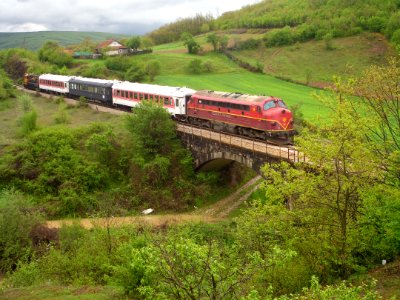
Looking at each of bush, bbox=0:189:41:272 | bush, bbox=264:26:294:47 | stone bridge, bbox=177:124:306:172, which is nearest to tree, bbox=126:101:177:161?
stone bridge, bbox=177:124:306:172

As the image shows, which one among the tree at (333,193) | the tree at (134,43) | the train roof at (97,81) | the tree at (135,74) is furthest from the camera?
the tree at (134,43)

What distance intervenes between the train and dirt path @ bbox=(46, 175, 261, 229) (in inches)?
251

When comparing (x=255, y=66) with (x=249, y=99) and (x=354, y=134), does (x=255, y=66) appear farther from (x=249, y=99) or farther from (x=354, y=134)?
(x=354, y=134)

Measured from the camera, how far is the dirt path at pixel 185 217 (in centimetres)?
3234

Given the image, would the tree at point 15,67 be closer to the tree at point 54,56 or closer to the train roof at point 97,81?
the tree at point 54,56

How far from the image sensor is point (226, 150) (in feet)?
113

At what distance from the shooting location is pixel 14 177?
3809cm

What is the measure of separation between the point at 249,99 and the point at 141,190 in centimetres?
1302

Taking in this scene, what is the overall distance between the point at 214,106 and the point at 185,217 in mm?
10718

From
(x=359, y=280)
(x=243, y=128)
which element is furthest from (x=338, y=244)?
(x=243, y=128)

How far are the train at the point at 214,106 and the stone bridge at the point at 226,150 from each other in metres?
1.28

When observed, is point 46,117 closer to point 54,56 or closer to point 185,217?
point 185,217

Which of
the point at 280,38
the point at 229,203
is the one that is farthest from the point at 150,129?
the point at 280,38

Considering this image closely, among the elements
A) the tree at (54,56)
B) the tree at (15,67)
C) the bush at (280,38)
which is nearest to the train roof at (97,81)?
the tree at (54,56)
